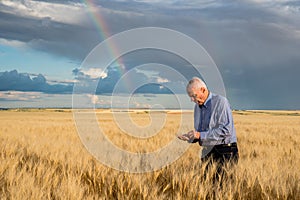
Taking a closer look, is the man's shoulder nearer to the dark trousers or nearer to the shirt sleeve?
the shirt sleeve

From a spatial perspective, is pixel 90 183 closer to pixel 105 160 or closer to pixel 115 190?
pixel 115 190

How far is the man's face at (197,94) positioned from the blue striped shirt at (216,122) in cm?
21

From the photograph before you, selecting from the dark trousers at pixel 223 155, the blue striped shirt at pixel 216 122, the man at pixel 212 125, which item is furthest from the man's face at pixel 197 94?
the dark trousers at pixel 223 155

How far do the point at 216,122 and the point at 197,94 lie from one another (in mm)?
538

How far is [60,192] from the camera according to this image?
3686mm

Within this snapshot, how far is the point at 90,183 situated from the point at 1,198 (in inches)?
47.7

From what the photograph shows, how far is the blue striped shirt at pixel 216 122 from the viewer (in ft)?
15.6

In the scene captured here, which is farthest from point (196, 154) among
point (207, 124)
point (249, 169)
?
point (249, 169)

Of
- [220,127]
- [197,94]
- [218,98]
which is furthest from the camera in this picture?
[218,98]

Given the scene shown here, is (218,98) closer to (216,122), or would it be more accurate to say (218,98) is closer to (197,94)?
(216,122)

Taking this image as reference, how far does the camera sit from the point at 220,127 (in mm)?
4793

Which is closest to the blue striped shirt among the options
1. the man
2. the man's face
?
the man

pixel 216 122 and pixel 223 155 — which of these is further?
pixel 223 155

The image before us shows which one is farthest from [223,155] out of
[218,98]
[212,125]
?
[218,98]
